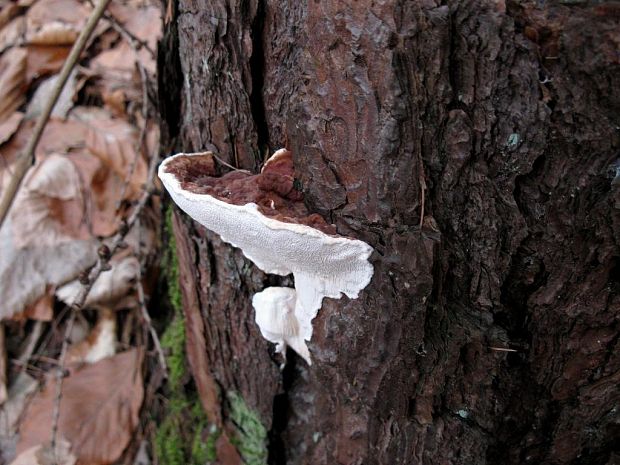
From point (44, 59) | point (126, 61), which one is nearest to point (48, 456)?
point (126, 61)

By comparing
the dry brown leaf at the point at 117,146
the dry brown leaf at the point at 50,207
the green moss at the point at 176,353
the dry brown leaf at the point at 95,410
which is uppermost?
the dry brown leaf at the point at 117,146

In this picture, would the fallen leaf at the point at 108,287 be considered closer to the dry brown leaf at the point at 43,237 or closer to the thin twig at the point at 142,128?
the dry brown leaf at the point at 43,237

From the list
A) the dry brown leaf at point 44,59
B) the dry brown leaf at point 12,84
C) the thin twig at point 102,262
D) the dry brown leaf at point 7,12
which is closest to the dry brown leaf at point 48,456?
the thin twig at point 102,262

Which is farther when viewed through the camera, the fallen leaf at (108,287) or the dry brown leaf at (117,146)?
the dry brown leaf at (117,146)

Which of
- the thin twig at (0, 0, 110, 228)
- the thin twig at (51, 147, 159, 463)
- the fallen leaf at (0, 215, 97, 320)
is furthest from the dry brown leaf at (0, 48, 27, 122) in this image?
the thin twig at (51, 147, 159, 463)

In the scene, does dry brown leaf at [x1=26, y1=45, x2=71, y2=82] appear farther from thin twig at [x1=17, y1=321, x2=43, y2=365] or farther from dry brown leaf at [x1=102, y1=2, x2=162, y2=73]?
thin twig at [x1=17, y1=321, x2=43, y2=365]

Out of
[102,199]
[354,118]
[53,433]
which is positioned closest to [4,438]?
[53,433]
